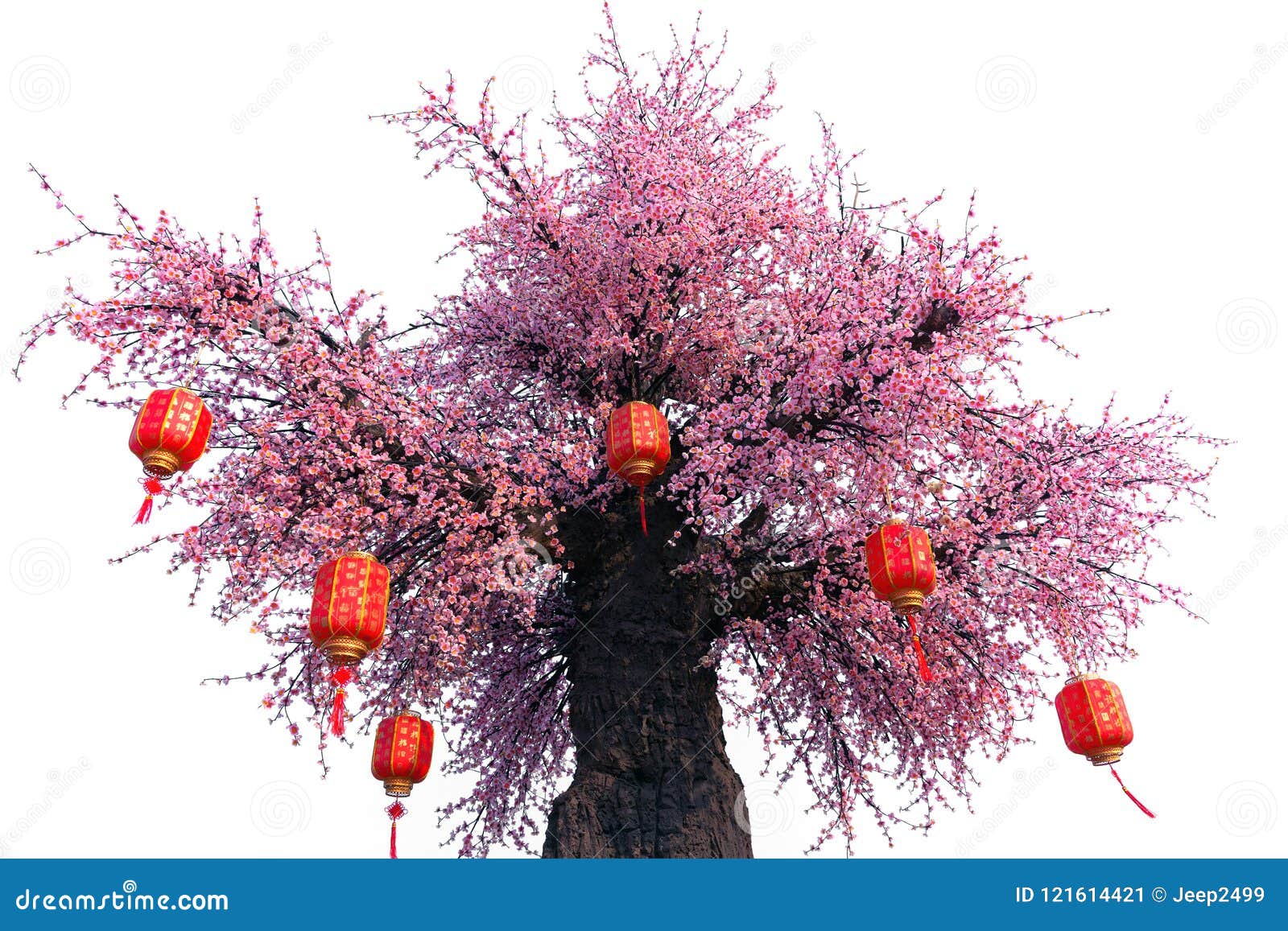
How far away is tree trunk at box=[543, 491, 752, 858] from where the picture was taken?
6.47 meters

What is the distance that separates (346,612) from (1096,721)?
4.98m

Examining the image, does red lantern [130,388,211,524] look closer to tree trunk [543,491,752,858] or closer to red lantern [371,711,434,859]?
red lantern [371,711,434,859]


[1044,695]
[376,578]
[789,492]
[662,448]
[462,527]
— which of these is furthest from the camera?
[1044,695]

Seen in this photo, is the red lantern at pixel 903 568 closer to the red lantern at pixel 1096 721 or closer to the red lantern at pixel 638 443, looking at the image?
the red lantern at pixel 1096 721

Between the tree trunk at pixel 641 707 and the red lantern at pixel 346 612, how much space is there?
1950 millimetres

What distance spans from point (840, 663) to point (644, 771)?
2.36m

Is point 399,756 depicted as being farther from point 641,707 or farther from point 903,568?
point 903,568

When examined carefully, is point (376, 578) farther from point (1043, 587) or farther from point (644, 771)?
point (1043, 587)

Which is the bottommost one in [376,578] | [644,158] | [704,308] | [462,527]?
[376,578]

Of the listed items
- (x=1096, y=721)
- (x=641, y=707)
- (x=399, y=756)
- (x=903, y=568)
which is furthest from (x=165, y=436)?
(x=1096, y=721)

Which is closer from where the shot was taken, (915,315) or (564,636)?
(915,315)

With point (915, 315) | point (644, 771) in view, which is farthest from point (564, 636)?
point (915, 315)

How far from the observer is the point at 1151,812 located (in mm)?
5945

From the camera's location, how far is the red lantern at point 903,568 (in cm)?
606
